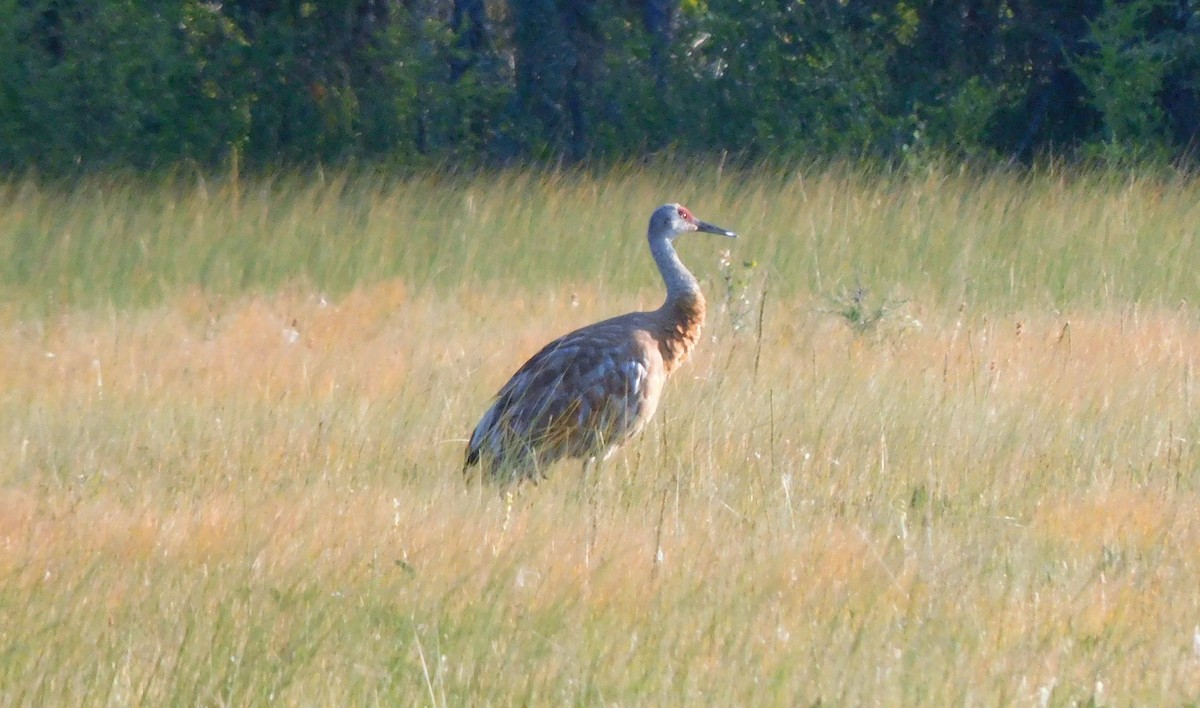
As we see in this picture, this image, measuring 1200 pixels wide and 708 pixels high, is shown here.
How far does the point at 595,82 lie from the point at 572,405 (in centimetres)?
1118

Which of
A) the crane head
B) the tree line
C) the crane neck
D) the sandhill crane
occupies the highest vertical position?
the crane head

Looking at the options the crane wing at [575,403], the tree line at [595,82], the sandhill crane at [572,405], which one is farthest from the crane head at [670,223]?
the tree line at [595,82]

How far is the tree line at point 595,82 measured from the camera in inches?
554

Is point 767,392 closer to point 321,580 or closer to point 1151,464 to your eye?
point 1151,464

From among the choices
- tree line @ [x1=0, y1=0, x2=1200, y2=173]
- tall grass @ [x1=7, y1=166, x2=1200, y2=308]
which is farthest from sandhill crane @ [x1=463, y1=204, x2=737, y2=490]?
tree line @ [x1=0, y1=0, x2=1200, y2=173]

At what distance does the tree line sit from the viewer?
14.1 m

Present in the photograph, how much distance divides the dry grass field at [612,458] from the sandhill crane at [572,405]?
0.12 m

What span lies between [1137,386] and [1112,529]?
6.43ft

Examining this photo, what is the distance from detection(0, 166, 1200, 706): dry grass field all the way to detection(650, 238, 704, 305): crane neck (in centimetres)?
45

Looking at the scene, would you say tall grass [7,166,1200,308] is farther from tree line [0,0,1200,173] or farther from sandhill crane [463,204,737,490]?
sandhill crane [463,204,737,490]

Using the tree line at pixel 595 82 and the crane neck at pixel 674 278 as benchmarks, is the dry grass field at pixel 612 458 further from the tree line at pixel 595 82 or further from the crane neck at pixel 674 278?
the tree line at pixel 595 82

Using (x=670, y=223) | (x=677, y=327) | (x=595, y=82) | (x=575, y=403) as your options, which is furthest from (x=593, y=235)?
(x=595, y=82)

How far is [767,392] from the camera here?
21.9 feet

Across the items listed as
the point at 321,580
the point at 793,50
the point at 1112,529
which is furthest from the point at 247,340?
the point at 793,50
